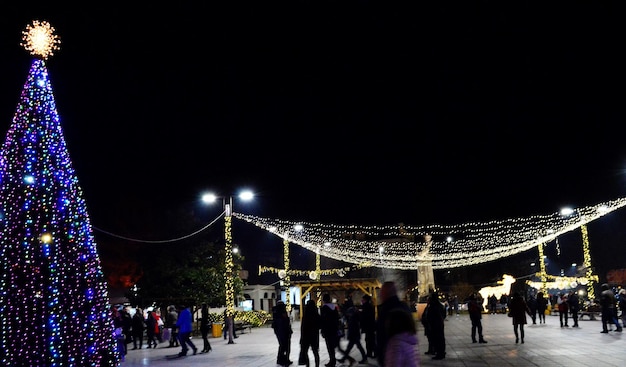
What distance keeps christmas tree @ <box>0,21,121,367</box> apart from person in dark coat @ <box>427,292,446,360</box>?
7834mm

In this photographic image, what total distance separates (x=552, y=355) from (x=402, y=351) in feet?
32.6

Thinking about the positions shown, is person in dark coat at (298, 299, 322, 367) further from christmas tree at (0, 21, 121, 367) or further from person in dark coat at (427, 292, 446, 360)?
christmas tree at (0, 21, 121, 367)

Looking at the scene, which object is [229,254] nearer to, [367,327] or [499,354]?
[367,327]

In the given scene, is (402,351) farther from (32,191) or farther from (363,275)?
(363,275)

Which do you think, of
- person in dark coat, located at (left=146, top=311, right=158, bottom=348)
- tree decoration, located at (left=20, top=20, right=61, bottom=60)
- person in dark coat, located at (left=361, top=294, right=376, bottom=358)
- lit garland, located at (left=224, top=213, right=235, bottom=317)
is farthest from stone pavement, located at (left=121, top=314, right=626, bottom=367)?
tree decoration, located at (left=20, top=20, right=61, bottom=60)

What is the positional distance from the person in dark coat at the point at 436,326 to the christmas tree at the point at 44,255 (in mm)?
7834

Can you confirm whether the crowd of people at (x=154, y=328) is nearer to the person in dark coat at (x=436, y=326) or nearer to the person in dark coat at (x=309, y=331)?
the person in dark coat at (x=309, y=331)

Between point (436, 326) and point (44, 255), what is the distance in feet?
31.2

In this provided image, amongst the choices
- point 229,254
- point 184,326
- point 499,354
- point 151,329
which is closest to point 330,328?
point 499,354

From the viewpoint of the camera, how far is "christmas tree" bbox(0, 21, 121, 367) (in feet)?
35.5

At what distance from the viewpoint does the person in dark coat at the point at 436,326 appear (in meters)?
14.5

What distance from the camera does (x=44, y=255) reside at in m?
11.2

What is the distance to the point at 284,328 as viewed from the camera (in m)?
13.9

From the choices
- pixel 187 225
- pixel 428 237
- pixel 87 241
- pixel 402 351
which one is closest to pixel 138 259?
pixel 187 225
